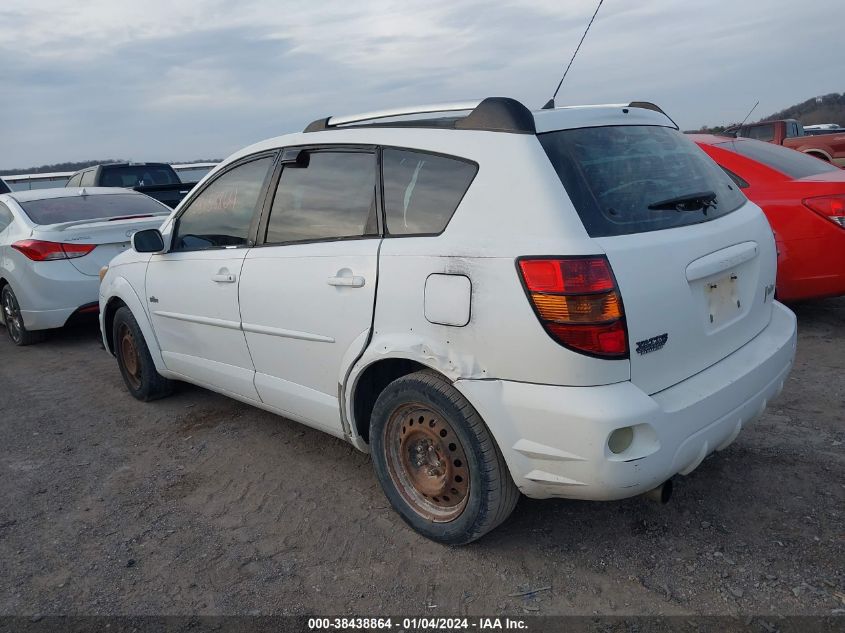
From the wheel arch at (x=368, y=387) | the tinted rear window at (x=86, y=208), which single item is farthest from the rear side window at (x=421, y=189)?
the tinted rear window at (x=86, y=208)

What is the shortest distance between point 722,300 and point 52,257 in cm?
606

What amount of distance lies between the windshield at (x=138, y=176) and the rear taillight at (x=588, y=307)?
1123 centimetres

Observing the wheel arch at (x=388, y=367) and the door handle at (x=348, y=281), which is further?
the door handle at (x=348, y=281)

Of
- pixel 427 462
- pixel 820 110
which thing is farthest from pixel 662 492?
pixel 820 110

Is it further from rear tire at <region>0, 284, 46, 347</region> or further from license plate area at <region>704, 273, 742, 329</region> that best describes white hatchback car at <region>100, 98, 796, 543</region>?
rear tire at <region>0, 284, 46, 347</region>

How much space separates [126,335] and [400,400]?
3.02 metres

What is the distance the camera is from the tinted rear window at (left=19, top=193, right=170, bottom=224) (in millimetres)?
7047

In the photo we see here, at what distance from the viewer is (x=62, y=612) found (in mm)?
2670

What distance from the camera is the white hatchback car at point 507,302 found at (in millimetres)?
2375

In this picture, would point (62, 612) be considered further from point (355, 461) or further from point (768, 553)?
point (768, 553)

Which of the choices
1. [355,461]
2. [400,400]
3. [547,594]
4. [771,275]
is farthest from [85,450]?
[771,275]

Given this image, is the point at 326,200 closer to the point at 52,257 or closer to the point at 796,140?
the point at 52,257

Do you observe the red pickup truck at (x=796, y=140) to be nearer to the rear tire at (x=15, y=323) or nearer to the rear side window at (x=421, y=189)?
the rear tire at (x=15, y=323)

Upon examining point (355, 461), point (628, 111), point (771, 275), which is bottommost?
point (355, 461)
